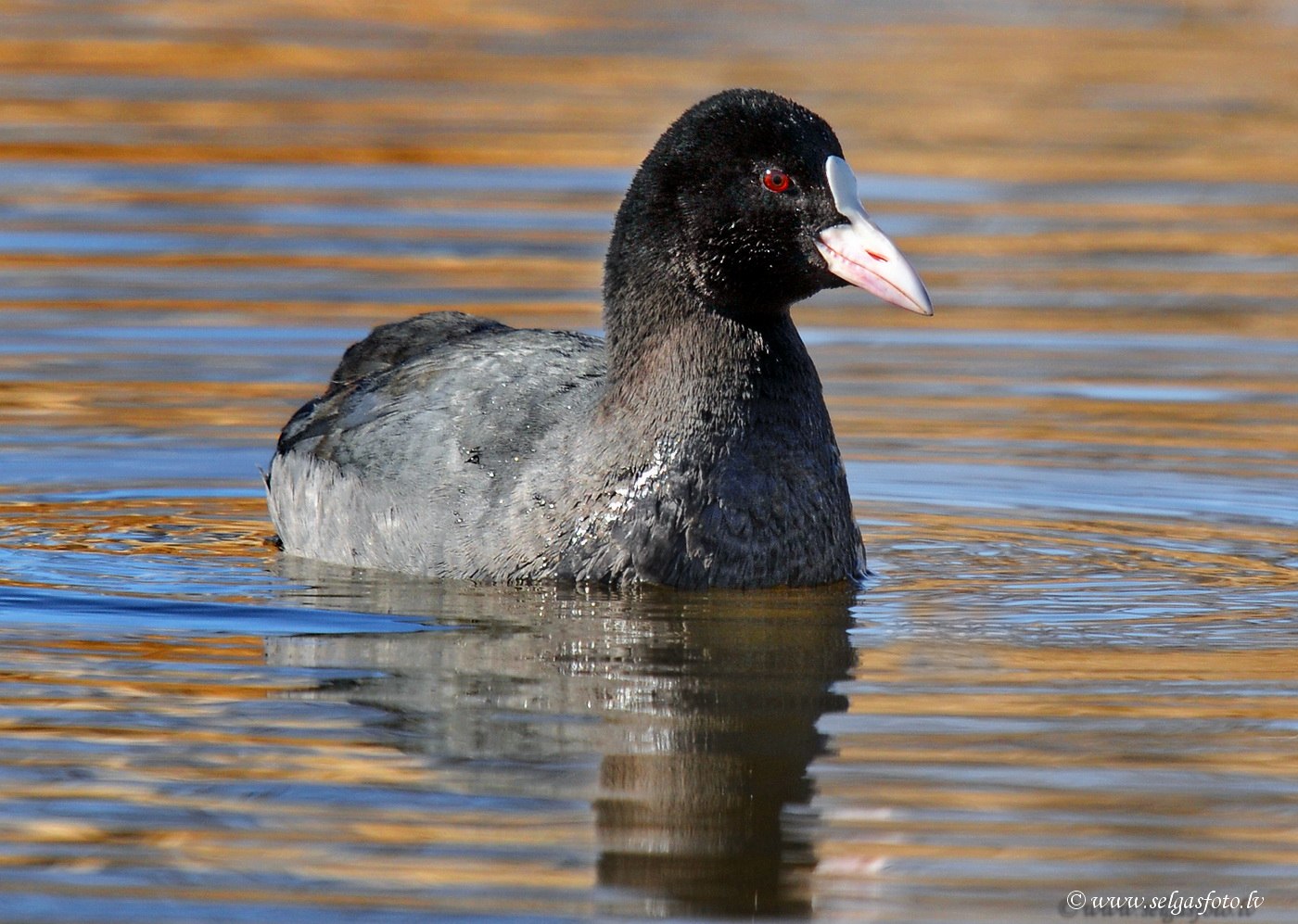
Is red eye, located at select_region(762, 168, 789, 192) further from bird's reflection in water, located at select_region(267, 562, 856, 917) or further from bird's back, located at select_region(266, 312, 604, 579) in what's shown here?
bird's reflection in water, located at select_region(267, 562, 856, 917)

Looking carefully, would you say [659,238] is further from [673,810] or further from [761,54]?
[761,54]

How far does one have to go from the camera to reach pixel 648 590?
629 cm

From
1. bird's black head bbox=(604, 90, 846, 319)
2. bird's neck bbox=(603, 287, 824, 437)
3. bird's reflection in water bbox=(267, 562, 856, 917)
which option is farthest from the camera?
bird's neck bbox=(603, 287, 824, 437)

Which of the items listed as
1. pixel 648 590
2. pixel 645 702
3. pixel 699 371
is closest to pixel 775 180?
pixel 699 371

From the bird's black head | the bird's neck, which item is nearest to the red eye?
the bird's black head

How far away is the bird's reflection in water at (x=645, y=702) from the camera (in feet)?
14.1

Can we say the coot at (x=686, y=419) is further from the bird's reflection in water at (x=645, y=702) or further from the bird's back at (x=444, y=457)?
the bird's reflection in water at (x=645, y=702)

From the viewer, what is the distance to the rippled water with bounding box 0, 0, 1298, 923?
4.32 m

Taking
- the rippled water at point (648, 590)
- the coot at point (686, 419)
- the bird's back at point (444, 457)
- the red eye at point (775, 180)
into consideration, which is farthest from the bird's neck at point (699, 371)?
the rippled water at point (648, 590)

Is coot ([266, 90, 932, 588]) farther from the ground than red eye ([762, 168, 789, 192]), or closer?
closer

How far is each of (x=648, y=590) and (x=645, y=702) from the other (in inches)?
39.9

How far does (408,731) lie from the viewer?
498cm

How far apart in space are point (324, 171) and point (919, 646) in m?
8.16

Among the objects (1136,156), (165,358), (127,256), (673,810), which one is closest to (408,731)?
(673,810)
